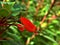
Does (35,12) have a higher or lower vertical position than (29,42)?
higher

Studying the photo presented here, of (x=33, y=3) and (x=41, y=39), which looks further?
(x=33, y=3)

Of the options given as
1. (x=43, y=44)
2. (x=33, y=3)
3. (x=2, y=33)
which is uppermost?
(x=2, y=33)

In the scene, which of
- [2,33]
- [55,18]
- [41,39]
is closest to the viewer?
[2,33]

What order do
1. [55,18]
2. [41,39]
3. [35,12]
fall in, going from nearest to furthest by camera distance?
[41,39] → [35,12] → [55,18]

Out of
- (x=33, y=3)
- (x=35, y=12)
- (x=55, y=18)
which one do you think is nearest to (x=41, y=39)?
(x=35, y=12)

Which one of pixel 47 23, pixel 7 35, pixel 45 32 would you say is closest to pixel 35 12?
pixel 47 23

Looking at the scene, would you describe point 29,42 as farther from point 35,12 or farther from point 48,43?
point 35,12

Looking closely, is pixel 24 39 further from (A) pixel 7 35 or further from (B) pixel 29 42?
(A) pixel 7 35

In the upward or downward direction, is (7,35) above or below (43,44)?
above

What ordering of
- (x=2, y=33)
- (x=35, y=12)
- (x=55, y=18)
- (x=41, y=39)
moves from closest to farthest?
(x=2, y=33), (x=41, y=39), (x=35, y=12), (x=55, y=18)
